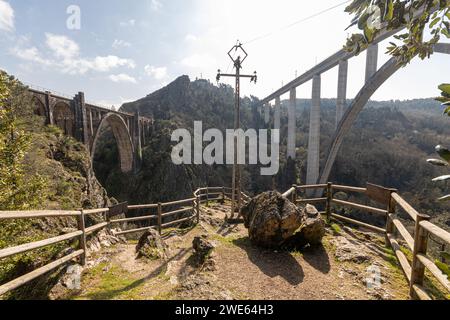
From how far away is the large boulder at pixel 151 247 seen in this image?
15.0 ft

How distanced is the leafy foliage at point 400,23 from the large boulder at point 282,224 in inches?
120

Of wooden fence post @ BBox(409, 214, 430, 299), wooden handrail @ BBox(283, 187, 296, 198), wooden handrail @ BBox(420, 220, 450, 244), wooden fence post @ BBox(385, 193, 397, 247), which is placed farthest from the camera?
wooden handrail @ BBox(283, 187, 296, 198)

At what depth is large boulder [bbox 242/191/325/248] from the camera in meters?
4.29

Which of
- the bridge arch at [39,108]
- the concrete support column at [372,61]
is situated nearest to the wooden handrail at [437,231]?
the bridge arch at [39,108]

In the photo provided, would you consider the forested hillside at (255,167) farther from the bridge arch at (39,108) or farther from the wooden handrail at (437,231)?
the bridge arch at (39,108)

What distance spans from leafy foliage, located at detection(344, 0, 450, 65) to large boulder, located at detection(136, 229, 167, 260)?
4.83 metres

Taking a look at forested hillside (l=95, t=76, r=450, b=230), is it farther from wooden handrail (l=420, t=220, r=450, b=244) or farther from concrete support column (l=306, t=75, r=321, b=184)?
wooden handrail (l=420, t=220, r=450, b=244)

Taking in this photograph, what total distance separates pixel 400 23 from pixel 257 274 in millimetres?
3704

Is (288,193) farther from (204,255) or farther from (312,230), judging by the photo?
(204,255)

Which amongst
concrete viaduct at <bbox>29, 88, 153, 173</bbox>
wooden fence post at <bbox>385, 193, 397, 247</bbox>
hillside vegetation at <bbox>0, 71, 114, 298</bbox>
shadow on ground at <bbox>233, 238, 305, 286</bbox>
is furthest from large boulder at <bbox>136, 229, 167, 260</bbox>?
concrete viaduct at <bbox>29, 88, 153, 173</bbox>
